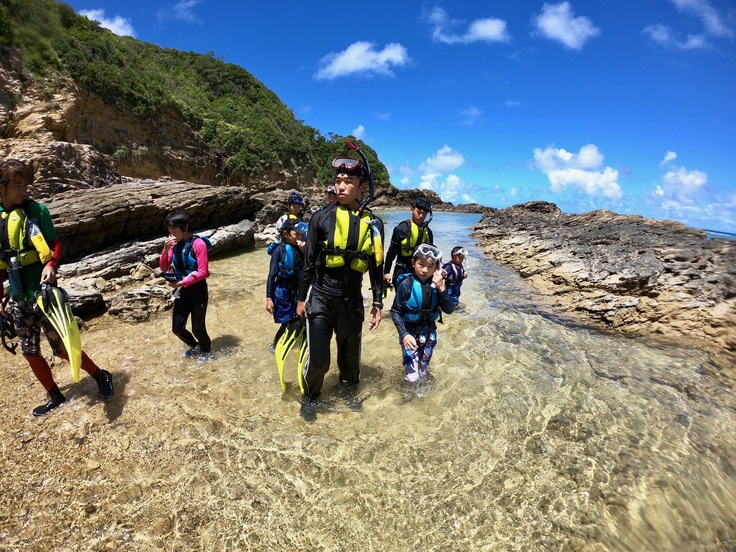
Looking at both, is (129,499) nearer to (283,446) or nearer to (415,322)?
(283,446)

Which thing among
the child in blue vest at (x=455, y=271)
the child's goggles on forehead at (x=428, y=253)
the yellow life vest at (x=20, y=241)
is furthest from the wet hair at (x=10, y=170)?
the child in blue vest at (x=455, y=271)

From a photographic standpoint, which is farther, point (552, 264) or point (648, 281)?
point (552, 264)

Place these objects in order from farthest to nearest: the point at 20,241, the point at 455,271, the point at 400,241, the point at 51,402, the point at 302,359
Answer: the point at 455,271
the point at 400,241
the point at 302,359
the point at 51,402
the point at 20,241

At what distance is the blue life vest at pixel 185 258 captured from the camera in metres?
5.29

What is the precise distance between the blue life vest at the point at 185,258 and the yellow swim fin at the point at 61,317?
1440 mm

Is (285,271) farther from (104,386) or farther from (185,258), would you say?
(104,386)

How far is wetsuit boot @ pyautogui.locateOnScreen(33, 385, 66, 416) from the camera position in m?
4.12

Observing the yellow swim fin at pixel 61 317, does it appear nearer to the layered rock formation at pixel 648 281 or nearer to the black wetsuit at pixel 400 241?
the black wetsuit at pixel 400 241

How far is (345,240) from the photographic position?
13.0 ft

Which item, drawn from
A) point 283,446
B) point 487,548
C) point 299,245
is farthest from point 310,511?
point 299,245

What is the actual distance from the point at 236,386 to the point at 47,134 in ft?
76.9

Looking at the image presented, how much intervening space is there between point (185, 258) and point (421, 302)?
3.58 m

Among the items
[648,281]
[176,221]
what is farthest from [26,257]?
[648,281]

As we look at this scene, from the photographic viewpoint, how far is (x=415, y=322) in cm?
474
